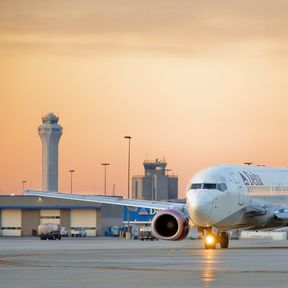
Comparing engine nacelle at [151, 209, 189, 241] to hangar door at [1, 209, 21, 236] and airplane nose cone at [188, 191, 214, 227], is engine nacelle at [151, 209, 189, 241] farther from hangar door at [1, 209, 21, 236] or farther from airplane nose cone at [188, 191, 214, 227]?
hangar door at [1, 209, 21, 236]

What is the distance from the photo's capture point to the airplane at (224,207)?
215 feet

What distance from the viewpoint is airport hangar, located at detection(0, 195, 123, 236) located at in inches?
6073

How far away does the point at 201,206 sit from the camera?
213 ft

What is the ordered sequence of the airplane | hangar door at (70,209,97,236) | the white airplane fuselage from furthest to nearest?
1. hangar door at (70,209,97,236)
2. the airplane
3. the white airplane fuselage

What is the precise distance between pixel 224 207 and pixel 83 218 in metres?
91.0

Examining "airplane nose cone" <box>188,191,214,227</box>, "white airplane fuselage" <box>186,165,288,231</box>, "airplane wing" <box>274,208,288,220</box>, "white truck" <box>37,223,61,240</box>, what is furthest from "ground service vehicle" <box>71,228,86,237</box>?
"airplane nose cone" <box>188,191,214,227</box>

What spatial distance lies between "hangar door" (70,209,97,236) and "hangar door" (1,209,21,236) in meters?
7.49

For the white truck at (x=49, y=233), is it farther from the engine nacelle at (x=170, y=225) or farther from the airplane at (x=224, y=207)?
the engine nacelle at (x=170, y=225)

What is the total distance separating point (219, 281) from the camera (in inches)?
1275

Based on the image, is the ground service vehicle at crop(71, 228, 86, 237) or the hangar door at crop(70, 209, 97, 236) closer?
the ground service vehicle at crop(71, 228, 86, 237)

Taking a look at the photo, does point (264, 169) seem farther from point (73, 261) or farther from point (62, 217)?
point (62, 217)

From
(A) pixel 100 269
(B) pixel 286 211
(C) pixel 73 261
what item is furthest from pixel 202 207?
(A) pixel 100 269

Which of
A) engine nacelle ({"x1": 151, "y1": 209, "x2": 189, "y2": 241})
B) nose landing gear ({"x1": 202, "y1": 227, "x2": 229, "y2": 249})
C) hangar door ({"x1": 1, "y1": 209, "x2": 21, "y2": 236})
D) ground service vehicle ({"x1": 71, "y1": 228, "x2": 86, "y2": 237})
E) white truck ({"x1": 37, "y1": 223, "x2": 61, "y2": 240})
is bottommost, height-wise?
nose landing gear ({"x1": 202, "y1": 227, "x2": 229, "y2": 249})

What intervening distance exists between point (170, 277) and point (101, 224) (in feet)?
399
